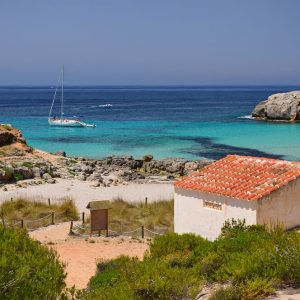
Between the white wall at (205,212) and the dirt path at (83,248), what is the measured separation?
177 cm

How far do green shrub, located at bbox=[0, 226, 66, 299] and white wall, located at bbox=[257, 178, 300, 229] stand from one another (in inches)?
292

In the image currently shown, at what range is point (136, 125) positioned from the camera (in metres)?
76.7

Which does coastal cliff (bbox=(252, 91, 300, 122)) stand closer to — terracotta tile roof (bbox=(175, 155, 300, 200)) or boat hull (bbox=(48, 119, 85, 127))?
boat hull (bbox=(48, 119, 85, 127))

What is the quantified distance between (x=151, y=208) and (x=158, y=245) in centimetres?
1122

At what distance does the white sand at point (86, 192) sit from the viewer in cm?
2734

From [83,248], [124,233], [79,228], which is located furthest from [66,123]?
[83,248]

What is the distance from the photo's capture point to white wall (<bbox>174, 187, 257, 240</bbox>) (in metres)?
15.5

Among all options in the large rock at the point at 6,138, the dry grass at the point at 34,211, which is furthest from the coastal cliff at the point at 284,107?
the dry grass at the point at 34,211

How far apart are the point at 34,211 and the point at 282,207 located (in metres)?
11.1

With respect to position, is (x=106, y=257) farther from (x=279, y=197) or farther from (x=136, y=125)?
(x=136, y=125)

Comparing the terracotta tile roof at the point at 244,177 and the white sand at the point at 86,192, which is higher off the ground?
the terracotta tile roof at the point at 244,177

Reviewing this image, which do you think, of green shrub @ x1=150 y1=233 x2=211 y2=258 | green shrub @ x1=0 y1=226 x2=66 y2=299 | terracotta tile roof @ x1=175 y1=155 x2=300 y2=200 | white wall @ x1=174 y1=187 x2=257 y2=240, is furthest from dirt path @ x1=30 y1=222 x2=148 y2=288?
green shrub @ x1=0 y1=226 x2=66 y2=299

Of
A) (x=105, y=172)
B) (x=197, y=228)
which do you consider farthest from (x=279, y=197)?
(x=105, y=172)

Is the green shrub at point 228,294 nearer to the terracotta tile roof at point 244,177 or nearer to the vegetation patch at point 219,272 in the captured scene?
the vegetation patch at point 219,272
